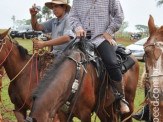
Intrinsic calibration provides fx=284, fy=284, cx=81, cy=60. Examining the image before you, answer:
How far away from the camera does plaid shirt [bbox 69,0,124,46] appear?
4598 millimetres

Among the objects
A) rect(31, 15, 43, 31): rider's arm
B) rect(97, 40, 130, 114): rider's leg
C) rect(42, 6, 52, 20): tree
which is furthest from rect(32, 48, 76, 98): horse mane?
rect(42, 6, 52, 20): tree

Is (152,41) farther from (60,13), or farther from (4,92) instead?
(4,92)

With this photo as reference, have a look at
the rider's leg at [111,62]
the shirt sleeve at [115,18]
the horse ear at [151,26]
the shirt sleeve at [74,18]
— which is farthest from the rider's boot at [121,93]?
the horse ear at [151,26]

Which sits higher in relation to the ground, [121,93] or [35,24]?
[35,24]

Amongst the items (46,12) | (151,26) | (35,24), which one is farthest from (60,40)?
(46,12)

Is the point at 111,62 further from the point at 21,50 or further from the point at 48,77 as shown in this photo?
the point at 21,50

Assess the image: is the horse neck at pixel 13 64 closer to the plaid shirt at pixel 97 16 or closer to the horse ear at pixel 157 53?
the plaid shirt at pixel 97 16

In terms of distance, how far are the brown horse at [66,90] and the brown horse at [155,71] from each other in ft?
3.30

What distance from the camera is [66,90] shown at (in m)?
3.76

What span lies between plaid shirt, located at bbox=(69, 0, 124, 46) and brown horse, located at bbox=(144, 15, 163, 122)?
1226 mm

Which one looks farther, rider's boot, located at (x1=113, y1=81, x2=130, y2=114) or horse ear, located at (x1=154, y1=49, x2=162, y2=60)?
rider's boot, located at (x1=113, y1=81, x2=130, y2=114)

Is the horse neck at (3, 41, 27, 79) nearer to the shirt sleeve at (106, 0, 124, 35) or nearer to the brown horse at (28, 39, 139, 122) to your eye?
the brown horse at (28, 39, 139, 122)

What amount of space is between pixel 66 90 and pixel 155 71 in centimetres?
120

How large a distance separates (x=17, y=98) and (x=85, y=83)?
1.55m
